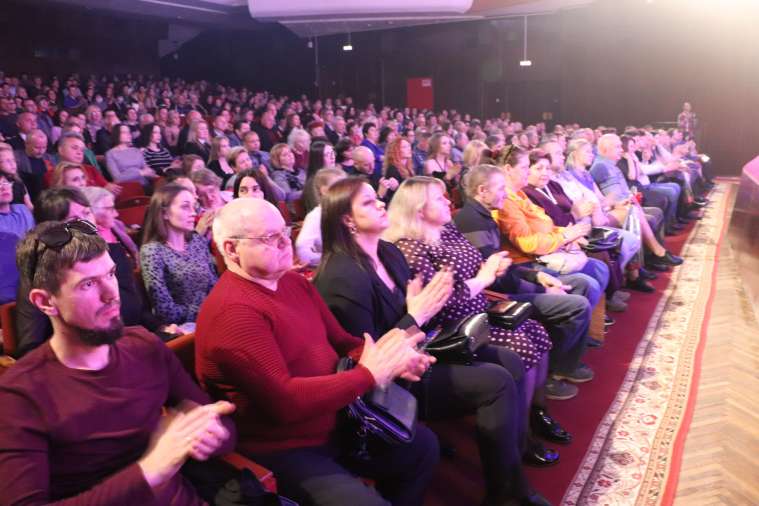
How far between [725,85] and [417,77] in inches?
271

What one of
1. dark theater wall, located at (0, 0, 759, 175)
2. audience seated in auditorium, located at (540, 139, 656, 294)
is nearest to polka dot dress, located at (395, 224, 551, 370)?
audience seated in auditorium, located at (540, 139, 656, 294)

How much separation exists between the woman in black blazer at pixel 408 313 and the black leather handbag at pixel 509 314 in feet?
0.96

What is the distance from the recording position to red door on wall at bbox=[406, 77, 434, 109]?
1589 cm

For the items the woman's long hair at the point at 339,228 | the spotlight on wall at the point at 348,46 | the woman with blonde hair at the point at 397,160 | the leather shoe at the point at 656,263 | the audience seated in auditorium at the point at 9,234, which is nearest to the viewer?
the woman's long hair at the point at 339,228

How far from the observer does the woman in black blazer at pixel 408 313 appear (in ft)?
6.82

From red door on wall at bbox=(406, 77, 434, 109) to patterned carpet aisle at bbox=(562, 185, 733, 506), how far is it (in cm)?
1216

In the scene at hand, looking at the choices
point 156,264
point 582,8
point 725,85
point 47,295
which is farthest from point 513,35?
point 47,295

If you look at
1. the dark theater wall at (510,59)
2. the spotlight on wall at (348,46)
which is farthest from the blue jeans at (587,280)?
the spotlight on wall at (348,46)

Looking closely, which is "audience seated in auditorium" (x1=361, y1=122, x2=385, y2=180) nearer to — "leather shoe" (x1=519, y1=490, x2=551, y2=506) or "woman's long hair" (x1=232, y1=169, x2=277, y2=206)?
"woman's long hair" (x1=232, y1=169, x2=277, y2=206)

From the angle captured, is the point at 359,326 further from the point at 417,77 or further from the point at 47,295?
the point at 417,77

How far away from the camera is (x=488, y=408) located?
2.09 m

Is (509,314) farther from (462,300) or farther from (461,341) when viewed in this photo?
(461,341)

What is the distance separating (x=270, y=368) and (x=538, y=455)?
1308 mm

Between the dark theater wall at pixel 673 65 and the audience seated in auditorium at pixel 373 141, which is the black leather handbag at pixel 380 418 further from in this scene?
the dark theater wall at pixel 673 65
